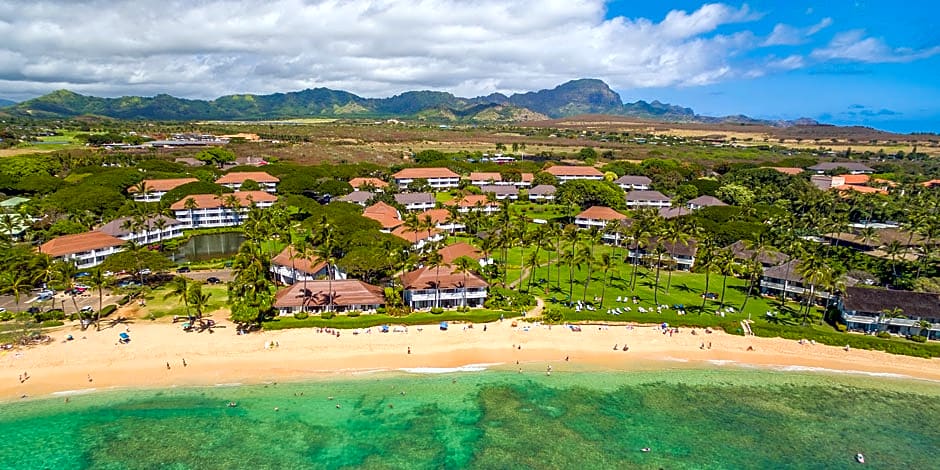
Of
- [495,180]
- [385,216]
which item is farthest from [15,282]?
[495,180]

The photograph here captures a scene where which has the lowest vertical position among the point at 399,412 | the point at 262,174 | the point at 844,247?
the point at 399,412

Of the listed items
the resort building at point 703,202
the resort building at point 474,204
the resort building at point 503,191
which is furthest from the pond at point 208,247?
the resort building at point 703,202

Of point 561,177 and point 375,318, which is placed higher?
point 561,177

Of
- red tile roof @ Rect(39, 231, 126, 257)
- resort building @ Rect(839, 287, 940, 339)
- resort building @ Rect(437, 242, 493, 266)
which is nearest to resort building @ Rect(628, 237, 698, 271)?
resort building @ Rect(839, 287, 940, 339)

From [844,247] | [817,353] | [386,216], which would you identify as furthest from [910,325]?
[386,216]

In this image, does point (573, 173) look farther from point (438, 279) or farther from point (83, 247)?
point (83, 247)

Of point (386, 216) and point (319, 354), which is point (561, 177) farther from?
point (319, 354)
